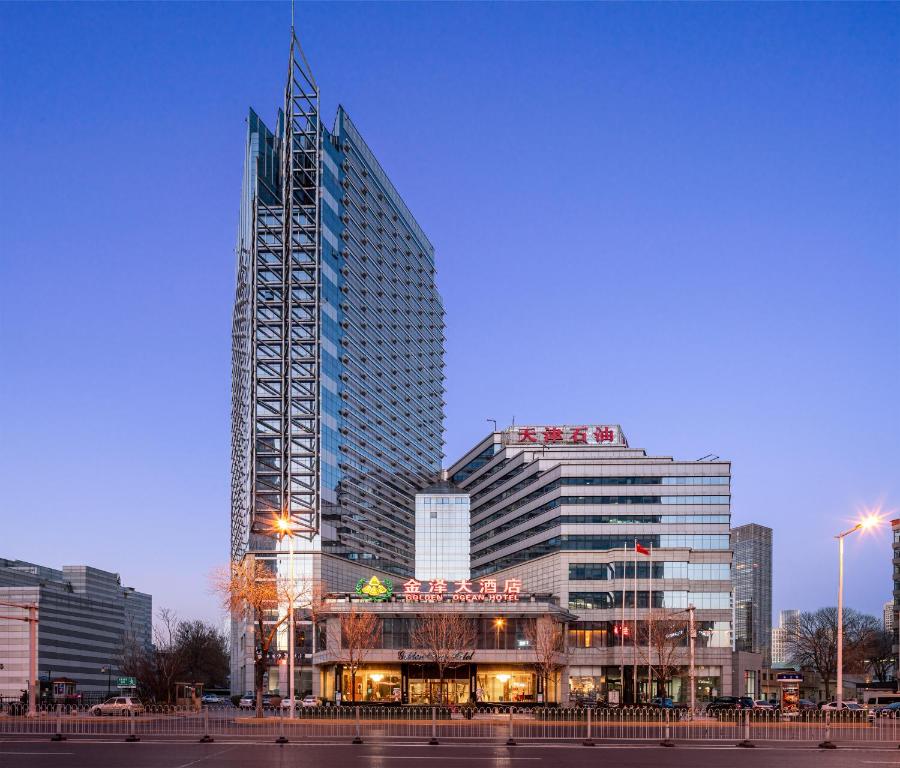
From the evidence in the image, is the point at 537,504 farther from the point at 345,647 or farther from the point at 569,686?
the point at 345,647

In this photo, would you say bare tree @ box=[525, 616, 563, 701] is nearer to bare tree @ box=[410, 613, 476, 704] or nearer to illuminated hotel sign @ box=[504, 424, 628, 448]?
bare tree @ box=[410, 613, 476, 704]

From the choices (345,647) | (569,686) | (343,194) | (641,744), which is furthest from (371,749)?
(343,194)

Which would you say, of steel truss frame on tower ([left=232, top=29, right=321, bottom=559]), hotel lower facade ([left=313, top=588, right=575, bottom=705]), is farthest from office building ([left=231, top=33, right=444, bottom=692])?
hotel lower facade ([left=313, top=588, right=575, bottom=705])

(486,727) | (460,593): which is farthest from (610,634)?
(486,727)

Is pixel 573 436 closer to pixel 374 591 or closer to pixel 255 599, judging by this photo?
pixel 374 591

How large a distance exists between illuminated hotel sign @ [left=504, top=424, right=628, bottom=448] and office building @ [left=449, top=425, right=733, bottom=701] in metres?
22.5

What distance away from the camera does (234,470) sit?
18762cm

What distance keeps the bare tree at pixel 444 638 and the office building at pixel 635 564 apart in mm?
20080

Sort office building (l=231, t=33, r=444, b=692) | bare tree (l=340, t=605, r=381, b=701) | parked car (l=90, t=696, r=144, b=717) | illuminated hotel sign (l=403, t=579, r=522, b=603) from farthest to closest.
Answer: office building (l=231, t=33, r=444, b=692) → illuminated hotel sign (l=403, t=579, r=522, b=603) → bare tree (l=340, t=605, r=381, b=701) → parked car (l=90, t=696, r=144, b=717)

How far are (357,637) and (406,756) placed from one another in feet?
223

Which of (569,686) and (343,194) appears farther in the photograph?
(343,194)

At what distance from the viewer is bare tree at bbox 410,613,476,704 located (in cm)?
10612

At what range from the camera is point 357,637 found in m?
107

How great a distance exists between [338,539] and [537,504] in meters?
31.1
